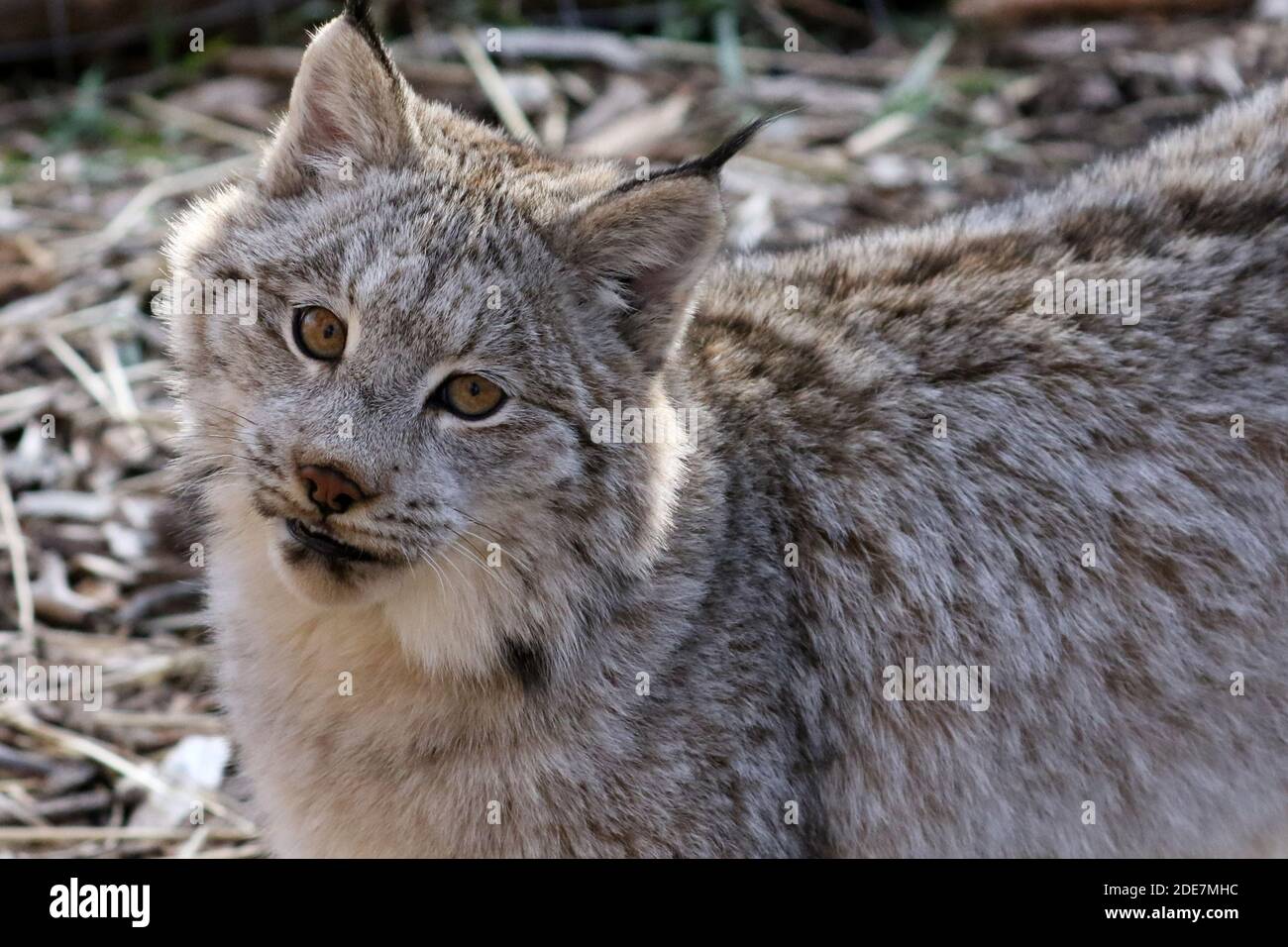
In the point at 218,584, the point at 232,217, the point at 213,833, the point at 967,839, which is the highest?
the point at 232,217

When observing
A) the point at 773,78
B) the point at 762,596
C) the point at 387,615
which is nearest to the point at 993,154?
the point at 773,78

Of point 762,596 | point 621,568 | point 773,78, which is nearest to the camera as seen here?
point 621,568

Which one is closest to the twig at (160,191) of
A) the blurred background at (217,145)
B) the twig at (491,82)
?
the blurred background at (217,145)

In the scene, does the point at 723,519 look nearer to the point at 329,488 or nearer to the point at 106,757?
the point at 329,488

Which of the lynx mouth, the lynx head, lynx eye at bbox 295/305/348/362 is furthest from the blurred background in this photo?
lynx eye at bbox 295/305/348/362

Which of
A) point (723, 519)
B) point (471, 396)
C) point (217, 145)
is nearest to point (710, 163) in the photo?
point (471, 396)

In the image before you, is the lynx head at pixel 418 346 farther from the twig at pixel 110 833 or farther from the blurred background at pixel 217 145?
the blurred background at pixel 217 145

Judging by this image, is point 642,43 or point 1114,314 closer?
point 1114,314

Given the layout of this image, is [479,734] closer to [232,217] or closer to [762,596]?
[762,596]
